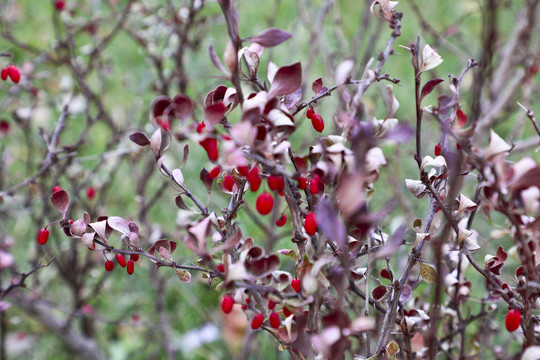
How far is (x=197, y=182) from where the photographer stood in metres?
2.73

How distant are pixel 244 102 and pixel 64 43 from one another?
1.41 meters

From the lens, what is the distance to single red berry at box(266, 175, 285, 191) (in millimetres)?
622

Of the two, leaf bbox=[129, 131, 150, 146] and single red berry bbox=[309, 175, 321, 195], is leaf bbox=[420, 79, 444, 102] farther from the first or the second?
leaf bbox=[129, 131, 150, 146]

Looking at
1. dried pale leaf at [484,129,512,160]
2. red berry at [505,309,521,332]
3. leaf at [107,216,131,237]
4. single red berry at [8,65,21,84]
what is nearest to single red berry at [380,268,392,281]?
red berry at [505,309,521,332]

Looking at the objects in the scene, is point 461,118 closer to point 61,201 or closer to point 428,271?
point 428,271

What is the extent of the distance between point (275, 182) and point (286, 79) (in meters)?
0.12

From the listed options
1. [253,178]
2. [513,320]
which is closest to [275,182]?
[253,178]

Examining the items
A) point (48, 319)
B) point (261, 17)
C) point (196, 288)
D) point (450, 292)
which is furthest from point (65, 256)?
point (261, 17)

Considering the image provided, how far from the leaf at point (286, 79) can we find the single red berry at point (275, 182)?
10 centimetres

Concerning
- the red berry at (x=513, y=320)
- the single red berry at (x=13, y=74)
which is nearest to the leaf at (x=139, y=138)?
the red berry at (x=513, y=320)

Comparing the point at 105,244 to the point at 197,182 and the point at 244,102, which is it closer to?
the point at 244,102

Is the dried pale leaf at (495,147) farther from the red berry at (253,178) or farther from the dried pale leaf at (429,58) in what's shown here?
the red berry at (253,178)

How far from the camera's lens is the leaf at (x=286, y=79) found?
0.61 m

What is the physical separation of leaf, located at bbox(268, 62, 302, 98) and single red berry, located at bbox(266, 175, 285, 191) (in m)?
0.10
